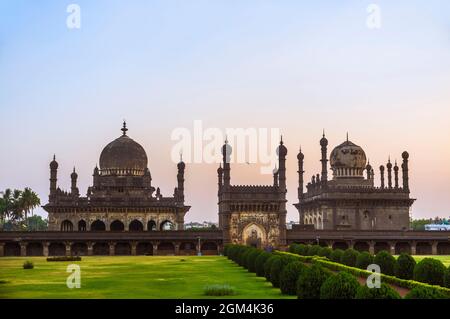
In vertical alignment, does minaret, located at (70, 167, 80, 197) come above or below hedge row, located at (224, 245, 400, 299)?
above

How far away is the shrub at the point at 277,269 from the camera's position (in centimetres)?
2602

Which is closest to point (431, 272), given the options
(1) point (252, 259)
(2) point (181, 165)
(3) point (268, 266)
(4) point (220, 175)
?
(3) point (268, 266)

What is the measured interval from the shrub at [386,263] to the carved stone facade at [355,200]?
32289mm

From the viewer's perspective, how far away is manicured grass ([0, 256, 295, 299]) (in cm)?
2380

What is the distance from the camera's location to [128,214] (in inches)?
2454

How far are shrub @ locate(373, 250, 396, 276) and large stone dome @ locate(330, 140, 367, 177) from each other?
38554mm

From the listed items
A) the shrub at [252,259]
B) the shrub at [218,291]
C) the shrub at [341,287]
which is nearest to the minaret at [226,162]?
the shrub at [252,259]

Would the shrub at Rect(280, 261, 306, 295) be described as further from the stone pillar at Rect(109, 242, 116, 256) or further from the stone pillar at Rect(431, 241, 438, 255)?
the stone pillar at Rect(431, 241, 438, 255)

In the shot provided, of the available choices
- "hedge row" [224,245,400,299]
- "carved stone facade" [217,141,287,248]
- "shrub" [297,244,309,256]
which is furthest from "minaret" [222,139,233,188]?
"hedge row" [224,245,400,299]

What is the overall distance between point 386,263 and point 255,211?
28.8 m

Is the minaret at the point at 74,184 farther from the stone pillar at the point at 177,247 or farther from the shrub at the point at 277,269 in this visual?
the shrub at the point at 277,269

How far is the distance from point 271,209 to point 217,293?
114 feet
